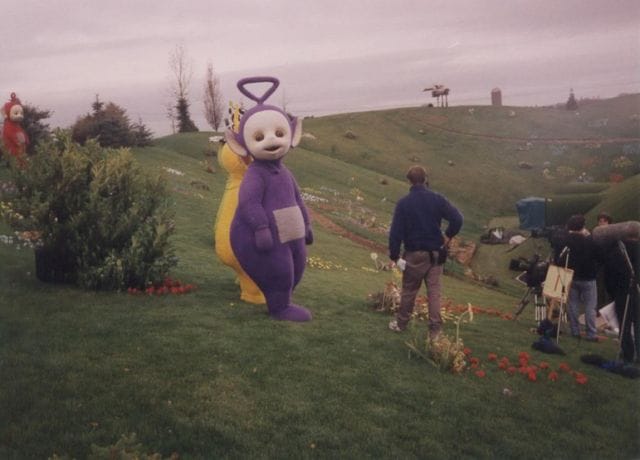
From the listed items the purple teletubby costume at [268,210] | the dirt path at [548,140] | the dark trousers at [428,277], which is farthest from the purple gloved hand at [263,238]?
the dirt path at [548,140]

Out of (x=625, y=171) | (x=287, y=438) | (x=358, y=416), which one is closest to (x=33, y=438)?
(x=287, y=438)

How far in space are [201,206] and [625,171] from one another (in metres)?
22.7

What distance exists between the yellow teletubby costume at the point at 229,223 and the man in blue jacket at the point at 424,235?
2281 millimetres

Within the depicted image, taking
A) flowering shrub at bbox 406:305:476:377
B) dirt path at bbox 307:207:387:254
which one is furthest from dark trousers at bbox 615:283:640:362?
dirt path at bbox 307:207:387:254

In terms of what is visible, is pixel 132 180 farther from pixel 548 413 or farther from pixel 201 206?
pixel 201 206

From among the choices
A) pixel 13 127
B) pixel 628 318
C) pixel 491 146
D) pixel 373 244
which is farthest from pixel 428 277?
pixel 491 146

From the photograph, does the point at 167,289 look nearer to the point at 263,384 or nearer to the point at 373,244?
the point at 263,384

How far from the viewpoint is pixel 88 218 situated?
802 centimetres

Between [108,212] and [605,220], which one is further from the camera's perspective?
[605,220]

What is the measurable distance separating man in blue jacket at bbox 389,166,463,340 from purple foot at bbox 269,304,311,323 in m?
1.47

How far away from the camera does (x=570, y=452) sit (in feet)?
16.3

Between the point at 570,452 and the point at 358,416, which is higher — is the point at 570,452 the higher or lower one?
the lower one

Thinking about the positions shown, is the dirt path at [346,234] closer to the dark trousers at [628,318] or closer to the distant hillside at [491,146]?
the distant hillside at [491,146]

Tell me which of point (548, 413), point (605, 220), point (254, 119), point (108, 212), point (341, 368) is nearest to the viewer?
point (548, 413)
